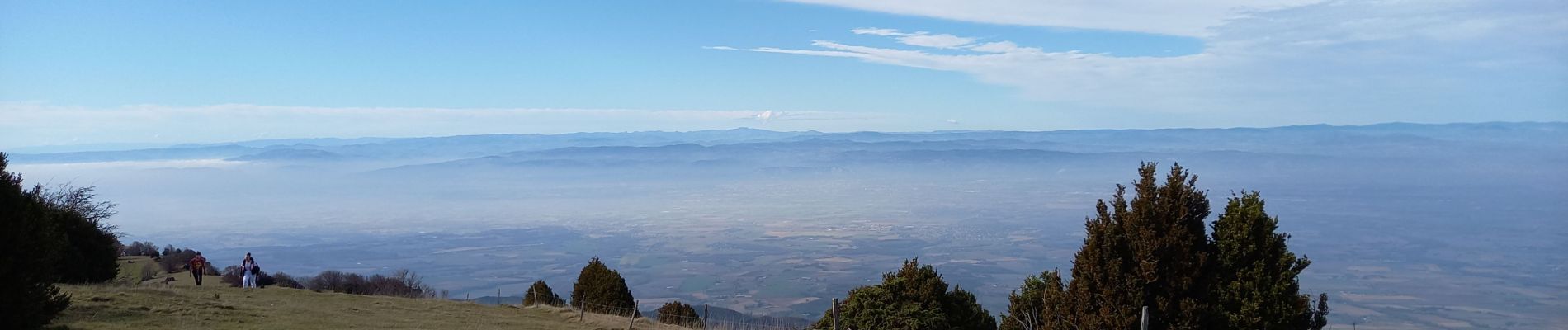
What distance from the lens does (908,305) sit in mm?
16797

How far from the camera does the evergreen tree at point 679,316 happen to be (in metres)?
24.5

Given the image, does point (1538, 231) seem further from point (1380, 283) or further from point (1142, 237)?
point (1142, 237)

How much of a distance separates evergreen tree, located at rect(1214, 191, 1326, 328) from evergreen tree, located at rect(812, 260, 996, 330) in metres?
4.49

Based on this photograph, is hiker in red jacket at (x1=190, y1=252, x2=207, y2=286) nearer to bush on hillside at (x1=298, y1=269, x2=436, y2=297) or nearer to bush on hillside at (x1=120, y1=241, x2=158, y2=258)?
bush on hillside at (x1=298, y1=269, x2=436, y2=297)

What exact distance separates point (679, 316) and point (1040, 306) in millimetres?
11079

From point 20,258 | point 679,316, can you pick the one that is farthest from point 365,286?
point 20,258

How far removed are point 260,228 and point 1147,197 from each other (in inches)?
7027

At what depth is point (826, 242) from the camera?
125 m

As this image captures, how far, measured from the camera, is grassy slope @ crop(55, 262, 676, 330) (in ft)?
49.9

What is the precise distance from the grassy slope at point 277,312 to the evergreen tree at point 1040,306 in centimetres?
750

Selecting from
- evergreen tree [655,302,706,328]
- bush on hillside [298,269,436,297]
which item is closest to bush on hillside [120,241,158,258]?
bush on hillside [298,269,436,297]

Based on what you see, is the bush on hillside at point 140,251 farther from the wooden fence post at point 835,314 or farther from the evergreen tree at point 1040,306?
the evergreen tree at point 1040,306

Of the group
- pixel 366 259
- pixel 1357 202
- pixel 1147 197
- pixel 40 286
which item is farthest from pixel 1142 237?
pixel 1357 202

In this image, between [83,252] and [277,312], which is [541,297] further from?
[277,312]
